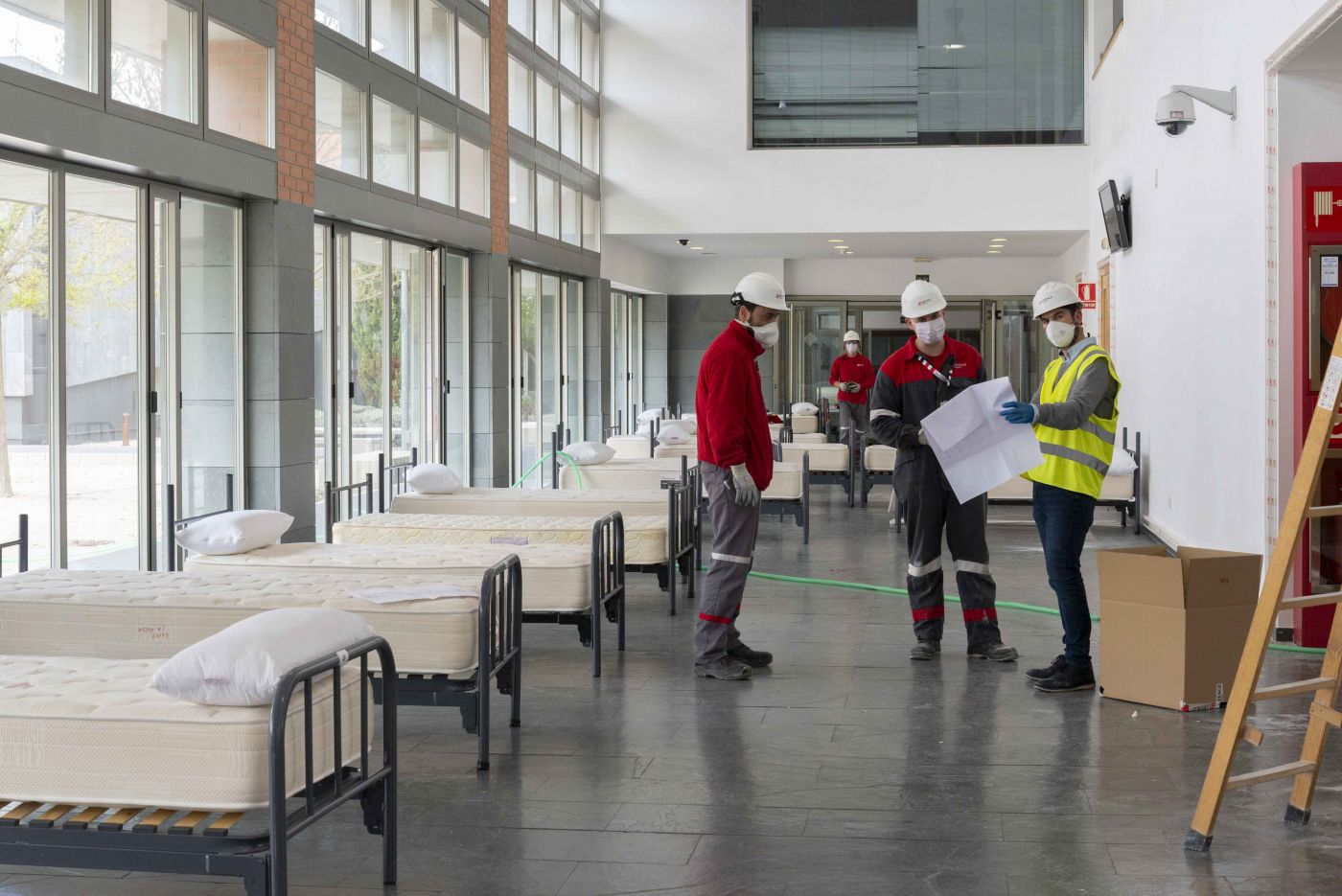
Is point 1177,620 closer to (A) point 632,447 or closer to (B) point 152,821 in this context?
(B) point 152,821

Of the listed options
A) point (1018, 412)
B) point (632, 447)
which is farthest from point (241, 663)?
point (632, 447)

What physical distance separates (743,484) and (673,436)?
860cm

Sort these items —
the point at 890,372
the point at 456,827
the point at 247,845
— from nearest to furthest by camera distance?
the point at 247,845 < the point at 456,827 < the point at 890,372

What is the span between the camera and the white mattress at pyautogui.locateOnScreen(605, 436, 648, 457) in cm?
1500

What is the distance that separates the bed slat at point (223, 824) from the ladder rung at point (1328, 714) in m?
2.90

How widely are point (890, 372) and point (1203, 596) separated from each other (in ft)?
5.86

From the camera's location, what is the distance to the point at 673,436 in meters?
14.5

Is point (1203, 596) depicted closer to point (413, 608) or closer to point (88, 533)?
point (413, 608)

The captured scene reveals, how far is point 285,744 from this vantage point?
3074mm

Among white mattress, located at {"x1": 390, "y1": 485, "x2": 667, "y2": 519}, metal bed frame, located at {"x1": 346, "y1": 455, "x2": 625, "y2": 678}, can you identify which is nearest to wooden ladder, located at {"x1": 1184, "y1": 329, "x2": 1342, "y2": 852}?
metal bed frame, located at {"x1": 346, "y1": 455, "x2": 625, "y2": 678}

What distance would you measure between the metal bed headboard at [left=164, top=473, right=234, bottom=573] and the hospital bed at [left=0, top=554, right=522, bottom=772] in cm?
124

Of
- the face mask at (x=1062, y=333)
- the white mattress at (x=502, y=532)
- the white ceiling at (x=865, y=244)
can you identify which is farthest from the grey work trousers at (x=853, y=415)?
the face mask at (x=1062, y=333)

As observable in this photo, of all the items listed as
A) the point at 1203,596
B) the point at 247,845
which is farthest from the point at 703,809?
the point at 1203,596

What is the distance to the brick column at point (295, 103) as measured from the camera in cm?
842
